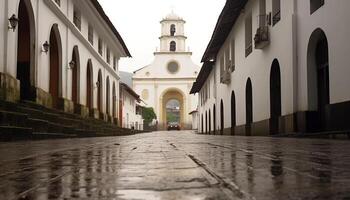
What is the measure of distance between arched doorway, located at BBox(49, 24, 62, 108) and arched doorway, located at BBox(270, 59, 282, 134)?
849 centimetres

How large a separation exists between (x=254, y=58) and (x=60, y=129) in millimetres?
8052

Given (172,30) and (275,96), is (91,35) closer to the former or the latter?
(275,96)

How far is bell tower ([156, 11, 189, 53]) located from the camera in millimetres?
87625

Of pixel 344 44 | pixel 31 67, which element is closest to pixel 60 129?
pixel 31 67

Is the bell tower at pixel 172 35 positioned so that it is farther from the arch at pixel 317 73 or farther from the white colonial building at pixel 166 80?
the arch at pixel 317 73

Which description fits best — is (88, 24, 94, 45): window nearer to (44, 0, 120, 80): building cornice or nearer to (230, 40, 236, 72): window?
(44, 0, 120, 80): building cornice

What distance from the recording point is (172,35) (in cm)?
8906

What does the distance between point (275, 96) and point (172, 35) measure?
72660 millimetres

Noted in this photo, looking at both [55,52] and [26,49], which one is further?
[55,52]

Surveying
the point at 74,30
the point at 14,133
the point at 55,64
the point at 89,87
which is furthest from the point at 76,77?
the point at 14,133

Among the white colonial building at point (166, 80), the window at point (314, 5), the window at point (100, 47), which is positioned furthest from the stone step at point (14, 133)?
the white colonial building at point (166, 80)

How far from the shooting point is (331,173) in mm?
2793

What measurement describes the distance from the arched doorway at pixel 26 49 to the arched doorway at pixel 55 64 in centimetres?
353

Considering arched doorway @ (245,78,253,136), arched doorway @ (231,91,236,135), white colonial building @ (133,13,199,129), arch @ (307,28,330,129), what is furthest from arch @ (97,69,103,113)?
white colonial building @ (133,13,199,129)
